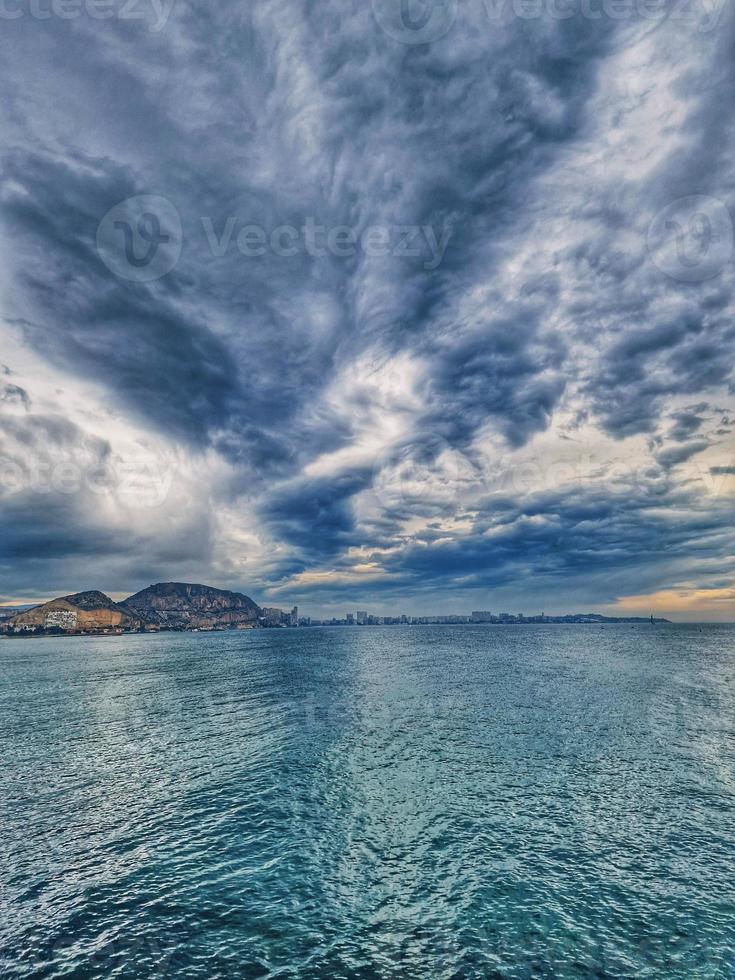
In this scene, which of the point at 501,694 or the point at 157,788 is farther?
the point at 501,694

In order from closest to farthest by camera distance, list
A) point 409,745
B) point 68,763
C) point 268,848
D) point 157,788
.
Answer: point 268,848 → point 157,788 → point 68,763 → point 409,745

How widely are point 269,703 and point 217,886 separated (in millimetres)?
49714

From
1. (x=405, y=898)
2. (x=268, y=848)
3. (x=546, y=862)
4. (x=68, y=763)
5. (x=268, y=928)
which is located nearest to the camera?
(x=268, y=928)

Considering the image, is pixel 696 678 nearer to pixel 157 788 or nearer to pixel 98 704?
pixel 157 788

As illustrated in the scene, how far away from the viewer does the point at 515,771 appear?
3881 cm

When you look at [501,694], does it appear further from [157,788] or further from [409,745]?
[157,788]

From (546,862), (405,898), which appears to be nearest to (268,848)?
(405,898)

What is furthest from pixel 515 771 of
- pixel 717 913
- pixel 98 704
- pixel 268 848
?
pixel 98 704

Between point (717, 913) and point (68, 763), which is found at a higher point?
point (68, 763)

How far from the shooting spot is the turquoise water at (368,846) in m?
18.8

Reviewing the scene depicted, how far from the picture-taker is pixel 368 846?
1058 inches

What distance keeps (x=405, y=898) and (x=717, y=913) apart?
14.3 m

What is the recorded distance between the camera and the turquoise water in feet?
61.5

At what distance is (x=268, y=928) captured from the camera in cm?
2030
